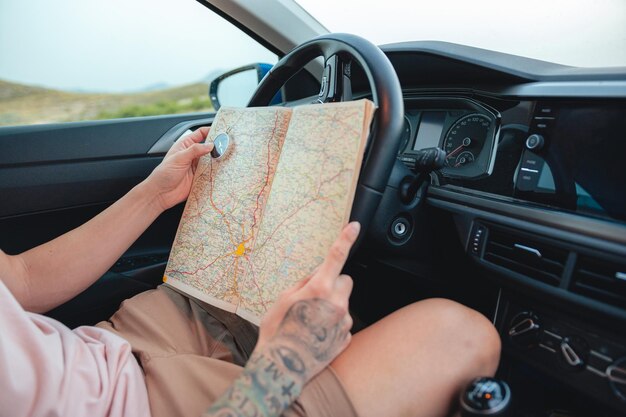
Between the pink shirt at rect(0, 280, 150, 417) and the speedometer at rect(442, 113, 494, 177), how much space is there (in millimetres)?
927

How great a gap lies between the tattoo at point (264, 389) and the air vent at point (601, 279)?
0.59 meters

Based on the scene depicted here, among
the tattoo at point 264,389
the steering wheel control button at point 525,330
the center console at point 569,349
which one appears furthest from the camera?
the steering wheel control button at point 525,330

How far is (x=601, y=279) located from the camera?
33.4 inches

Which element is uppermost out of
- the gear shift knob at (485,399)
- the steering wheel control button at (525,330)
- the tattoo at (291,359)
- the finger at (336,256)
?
the finger at (336,256)

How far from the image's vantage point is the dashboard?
2.85 ft

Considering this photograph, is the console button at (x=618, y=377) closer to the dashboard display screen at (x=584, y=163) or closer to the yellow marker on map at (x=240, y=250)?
the dashboard display screen at (x=584, y=163)

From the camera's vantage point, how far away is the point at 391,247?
3.50ft

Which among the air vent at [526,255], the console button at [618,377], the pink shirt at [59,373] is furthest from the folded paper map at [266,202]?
the console button at [618,377]

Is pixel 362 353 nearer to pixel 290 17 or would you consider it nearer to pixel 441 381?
pixel 441 381

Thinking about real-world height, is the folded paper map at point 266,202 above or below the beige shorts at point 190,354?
above

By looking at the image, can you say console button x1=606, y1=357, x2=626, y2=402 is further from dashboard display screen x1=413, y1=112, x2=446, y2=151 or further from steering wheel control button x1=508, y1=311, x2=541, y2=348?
dashboard display screen x1=413, y1=112, x2=446, y2=151

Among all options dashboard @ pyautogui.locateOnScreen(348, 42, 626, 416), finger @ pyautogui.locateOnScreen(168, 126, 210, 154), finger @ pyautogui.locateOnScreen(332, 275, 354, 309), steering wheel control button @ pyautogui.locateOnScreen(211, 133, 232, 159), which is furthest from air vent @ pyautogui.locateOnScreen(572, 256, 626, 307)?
finger @ pyautogui.locateOnScreen(168, 126, 210, 154)

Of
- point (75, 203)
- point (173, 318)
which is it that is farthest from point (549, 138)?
point (75, 203)

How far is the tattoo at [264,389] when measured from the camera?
0.62m
